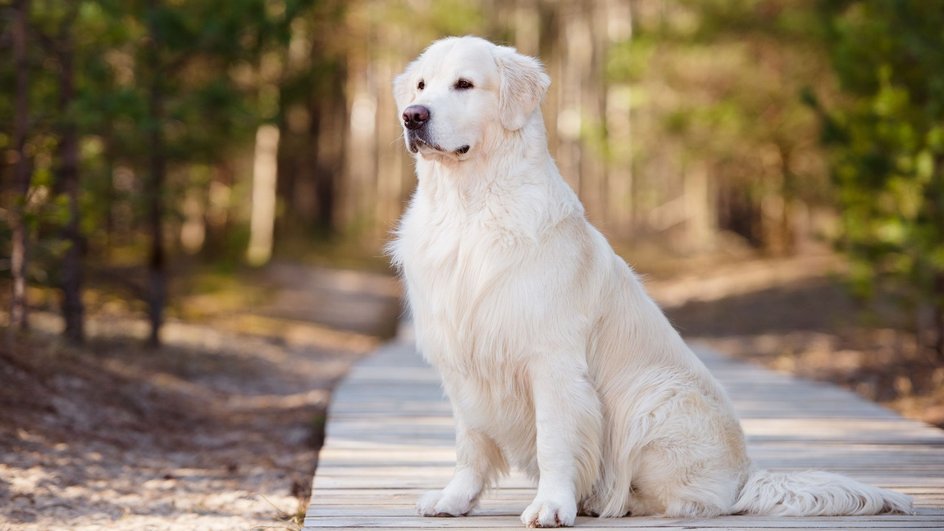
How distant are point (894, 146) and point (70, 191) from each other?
596 centimetres

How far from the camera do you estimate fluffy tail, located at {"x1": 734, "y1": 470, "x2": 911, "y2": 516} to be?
3.41 meters

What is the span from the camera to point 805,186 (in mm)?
16578

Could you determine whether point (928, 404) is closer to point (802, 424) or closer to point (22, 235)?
point (802, 424)

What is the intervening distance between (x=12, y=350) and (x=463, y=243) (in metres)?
3.41

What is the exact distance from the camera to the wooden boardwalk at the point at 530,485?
3.37 m

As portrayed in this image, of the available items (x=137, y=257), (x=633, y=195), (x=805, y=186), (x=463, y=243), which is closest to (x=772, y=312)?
(x=805, y=186)

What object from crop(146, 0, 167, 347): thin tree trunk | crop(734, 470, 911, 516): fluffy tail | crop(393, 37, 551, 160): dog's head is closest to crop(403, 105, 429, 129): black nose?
crop(393, 37, 551, 160): dog's head

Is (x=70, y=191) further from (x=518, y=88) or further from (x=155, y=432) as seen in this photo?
(x=518, y=88)

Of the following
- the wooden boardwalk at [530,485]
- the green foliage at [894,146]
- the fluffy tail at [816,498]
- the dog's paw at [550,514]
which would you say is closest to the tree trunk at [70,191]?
the wooden boardwalk at [530,485]

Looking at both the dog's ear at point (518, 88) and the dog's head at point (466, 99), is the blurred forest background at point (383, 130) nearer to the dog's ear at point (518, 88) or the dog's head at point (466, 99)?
the dog's head at point (466, 99)

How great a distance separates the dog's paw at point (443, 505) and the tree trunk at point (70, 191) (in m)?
4.33

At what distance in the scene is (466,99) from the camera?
134 inches

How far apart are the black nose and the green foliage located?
4.29 m

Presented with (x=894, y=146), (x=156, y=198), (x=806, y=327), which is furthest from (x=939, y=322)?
(x=156, y=198)
